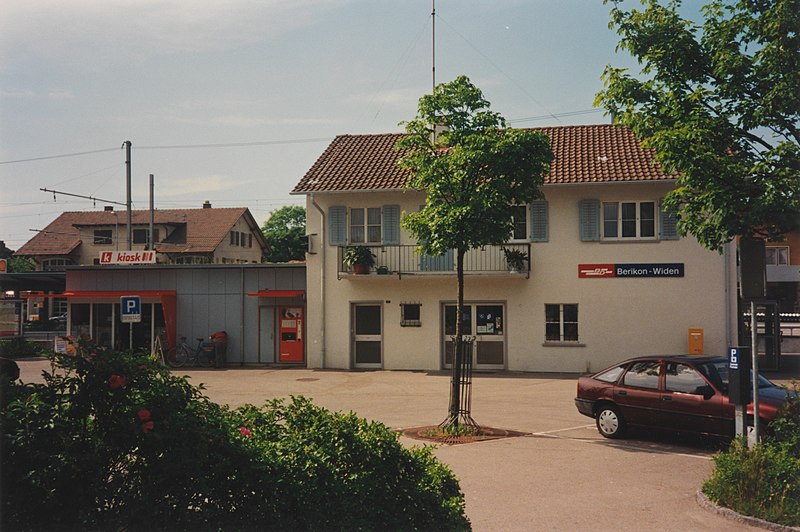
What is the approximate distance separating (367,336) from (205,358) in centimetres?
629

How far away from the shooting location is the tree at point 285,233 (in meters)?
77.1

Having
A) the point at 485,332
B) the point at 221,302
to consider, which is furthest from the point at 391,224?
the point at 221,302

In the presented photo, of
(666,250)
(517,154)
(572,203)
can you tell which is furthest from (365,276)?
(517,154)

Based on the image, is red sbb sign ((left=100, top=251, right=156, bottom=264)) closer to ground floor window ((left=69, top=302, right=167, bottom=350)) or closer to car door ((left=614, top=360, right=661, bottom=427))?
ground floor window ((left=69, top=302, right=167, bottom=350))

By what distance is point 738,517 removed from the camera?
769 centimetres

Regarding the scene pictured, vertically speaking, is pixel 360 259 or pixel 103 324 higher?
pixel 360 259

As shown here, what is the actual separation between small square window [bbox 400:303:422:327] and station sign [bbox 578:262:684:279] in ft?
17.5

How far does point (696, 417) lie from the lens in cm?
1158

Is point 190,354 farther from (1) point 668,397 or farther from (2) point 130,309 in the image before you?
(1) point 668,397

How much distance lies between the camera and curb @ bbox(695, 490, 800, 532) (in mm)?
7293

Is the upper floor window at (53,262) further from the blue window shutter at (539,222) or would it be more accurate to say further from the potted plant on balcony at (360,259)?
the blue window shutter at (539,222)

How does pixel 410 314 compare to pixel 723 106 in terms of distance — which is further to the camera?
pixel 410 314

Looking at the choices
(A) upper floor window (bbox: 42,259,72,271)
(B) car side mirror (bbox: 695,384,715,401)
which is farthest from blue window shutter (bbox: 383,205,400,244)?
(A) upper floor window (bbox: 42,259,72,271)

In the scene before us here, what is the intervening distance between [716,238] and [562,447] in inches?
166
